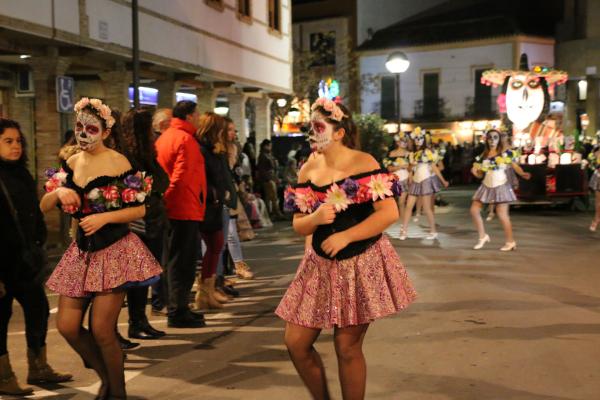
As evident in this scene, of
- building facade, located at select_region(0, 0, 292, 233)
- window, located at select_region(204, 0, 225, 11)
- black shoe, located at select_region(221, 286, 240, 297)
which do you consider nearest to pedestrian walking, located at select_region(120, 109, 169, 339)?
black shoe, located at select_region(221, 286, 240, 297)

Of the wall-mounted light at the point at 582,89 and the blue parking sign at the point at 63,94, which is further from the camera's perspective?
the wall-mounted light at the point at 582,89

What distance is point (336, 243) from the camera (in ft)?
14.0

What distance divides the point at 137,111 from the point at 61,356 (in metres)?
2.21

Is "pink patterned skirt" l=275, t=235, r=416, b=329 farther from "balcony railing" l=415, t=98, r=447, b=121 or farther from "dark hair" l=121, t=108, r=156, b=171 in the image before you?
"balcony railing" l=415, t=98, r=447, b=121

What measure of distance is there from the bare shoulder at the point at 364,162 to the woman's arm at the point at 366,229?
0.68 ft

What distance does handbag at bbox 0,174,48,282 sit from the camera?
18.2 feet

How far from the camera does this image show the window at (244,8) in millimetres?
21614

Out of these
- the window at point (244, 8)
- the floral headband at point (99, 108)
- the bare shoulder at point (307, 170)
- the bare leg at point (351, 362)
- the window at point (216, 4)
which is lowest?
the bare leg at point (351, 362)

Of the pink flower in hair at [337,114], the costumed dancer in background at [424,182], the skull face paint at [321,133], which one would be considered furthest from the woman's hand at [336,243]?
the costumed dancer in background at [424,182]

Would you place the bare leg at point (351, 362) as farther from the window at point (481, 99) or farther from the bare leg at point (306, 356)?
the window at point (481, 99)

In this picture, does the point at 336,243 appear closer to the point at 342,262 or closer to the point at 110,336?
the point at 342,262

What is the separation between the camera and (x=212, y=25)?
19.5 metres

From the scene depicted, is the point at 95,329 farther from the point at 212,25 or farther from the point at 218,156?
the point at 212,25

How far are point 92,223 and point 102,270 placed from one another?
1.02ft
